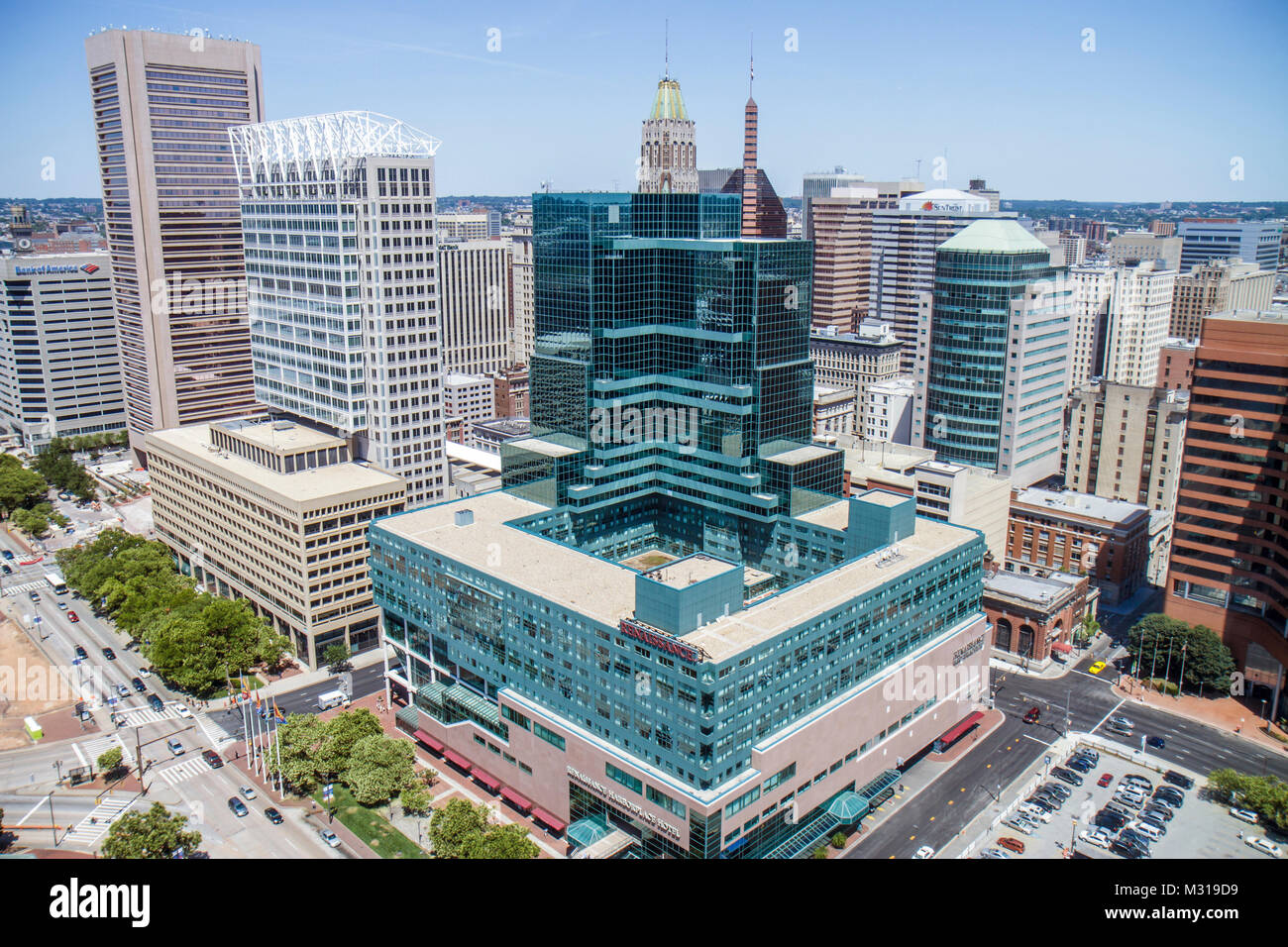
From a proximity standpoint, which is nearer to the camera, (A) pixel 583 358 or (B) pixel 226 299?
(A) pixel 583 358

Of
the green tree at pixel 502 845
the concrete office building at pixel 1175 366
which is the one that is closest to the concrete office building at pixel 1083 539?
the concrete office building at pixel 1175 366

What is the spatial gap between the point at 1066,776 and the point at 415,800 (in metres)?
54.6

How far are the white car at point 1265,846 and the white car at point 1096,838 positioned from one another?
10.4 m

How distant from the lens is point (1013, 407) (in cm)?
12912

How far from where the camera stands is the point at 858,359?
176m

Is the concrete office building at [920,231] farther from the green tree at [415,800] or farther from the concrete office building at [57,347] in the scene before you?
the concrete office building at [57,347]

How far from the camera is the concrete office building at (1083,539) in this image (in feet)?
378

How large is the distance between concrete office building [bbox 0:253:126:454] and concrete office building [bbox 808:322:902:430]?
426 feet

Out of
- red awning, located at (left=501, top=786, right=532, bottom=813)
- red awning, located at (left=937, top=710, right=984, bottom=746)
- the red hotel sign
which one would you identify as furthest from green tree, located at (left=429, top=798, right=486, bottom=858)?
red awning, located at (left=937, top=710, right=984, bottom=746)

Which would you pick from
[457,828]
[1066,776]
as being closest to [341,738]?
[457,828]

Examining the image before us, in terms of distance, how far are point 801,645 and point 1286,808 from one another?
1533 inches

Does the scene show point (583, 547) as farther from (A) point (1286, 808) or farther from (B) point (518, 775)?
(A) point (1286, 808)
